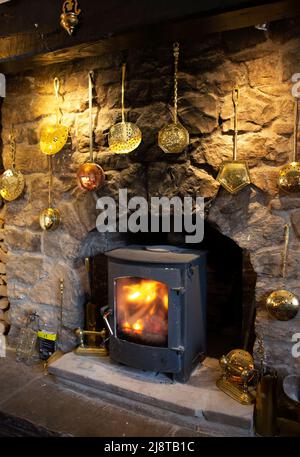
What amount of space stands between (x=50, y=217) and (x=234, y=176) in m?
1.12

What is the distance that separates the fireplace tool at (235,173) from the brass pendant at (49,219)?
1.03m

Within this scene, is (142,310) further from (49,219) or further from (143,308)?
(49,219)

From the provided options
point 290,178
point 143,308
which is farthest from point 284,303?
point 143,308

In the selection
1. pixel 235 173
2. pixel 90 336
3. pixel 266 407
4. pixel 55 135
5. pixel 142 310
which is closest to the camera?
pixel 266 407

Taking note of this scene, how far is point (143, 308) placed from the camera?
6.27ft

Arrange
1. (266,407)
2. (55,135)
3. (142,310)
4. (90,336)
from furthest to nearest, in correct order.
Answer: (90,336) < (55,135) < (142,310) < (266,407)

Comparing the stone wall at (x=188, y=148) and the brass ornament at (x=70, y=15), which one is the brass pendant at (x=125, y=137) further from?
→ the brass ornament at (x=70, y=15)

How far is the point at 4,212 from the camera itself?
7.99 feet

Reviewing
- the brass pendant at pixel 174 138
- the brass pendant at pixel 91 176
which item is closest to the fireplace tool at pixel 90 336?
the brass pendant at pixel 91 176

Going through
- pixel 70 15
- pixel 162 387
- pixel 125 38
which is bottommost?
pixel 162 387

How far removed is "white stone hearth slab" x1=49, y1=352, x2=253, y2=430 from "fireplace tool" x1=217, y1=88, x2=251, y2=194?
0.99 m

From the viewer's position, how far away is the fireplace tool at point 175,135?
176cm

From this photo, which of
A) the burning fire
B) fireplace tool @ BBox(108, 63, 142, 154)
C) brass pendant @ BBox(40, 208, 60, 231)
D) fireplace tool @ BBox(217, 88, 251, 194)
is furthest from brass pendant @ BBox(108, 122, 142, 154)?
the burning fire

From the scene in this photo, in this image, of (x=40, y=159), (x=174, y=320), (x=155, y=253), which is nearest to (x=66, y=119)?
(x=40, y=159)
